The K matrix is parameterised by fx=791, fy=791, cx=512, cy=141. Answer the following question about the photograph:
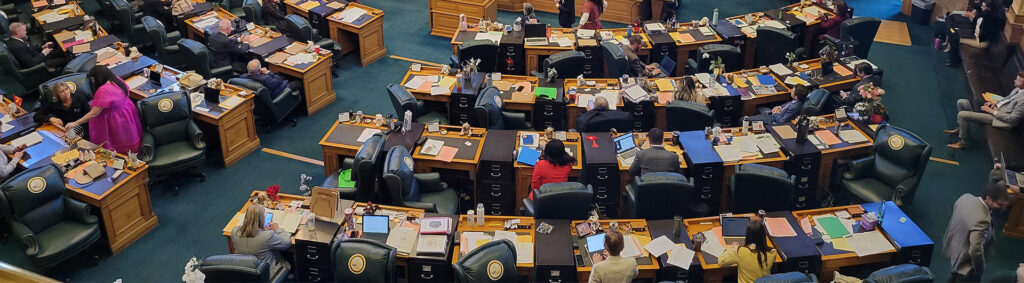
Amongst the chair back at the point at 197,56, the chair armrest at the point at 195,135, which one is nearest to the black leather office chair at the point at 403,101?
the chair armrest at the point at 195,135

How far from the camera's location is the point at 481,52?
11234 millimetres

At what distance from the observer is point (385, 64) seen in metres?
12.9

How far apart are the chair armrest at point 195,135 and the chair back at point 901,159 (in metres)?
7.81

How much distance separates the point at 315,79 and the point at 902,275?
26.1 feet

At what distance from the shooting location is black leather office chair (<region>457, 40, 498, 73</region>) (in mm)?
11172

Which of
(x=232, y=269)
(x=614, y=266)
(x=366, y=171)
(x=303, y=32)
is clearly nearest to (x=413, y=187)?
(x=366, y=171)

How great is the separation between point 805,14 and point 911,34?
9.43ft

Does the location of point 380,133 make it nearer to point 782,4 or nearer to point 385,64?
point 385,64

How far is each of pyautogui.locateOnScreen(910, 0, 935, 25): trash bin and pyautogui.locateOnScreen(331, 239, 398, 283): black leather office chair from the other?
11904 mm

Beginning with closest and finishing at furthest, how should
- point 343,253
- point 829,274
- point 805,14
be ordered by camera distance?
point 343,253, point 829,274, point 805,14

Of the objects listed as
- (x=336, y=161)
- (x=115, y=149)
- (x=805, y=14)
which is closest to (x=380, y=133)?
(x=336, y=161)

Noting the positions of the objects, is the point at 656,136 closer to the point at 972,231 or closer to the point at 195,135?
the point at 972,231

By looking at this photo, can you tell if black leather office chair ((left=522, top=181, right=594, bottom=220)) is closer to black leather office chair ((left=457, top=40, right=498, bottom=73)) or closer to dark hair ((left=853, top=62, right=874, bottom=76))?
black leather office chair ((left=457, top=40, right=498, bottom=73))

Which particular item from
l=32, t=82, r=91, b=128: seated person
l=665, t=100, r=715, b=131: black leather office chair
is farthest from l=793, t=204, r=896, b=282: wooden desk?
l=32, t=82, r=91, b=128: seated person
